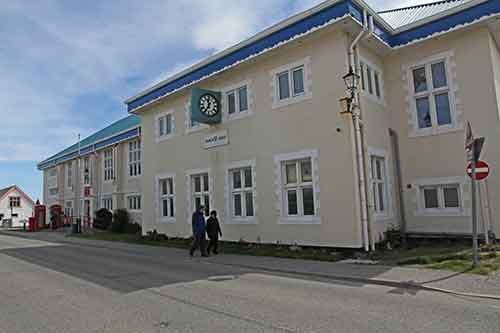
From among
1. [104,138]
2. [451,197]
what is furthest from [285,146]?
[104,138]

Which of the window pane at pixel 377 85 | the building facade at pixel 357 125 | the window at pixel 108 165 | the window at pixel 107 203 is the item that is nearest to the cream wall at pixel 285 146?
the building facade at pixel 357 125

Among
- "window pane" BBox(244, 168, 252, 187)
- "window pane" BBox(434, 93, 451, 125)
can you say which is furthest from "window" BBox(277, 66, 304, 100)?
"window pane" BBox(434, 93, 451, 125)

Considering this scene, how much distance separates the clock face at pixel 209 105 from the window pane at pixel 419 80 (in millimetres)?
7487

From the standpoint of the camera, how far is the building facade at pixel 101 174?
2703 centimetres

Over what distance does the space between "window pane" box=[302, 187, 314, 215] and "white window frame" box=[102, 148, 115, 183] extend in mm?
20588

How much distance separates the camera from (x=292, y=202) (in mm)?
12844

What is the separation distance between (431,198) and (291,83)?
608 cm

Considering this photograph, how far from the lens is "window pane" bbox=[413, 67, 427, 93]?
508 inches

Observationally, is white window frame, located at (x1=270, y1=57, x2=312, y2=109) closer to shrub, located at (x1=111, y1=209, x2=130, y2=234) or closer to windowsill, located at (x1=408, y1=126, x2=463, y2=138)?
windowsill, located at (x1=408, y1=126, x2=463, y2=138)

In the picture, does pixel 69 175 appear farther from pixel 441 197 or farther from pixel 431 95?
pixel 441 197

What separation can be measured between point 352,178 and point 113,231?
1917 cm

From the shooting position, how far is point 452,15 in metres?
11.7

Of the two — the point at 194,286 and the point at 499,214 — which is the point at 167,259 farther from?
the point at 499,214

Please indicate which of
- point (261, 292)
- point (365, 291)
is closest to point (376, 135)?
point (365, 291)
